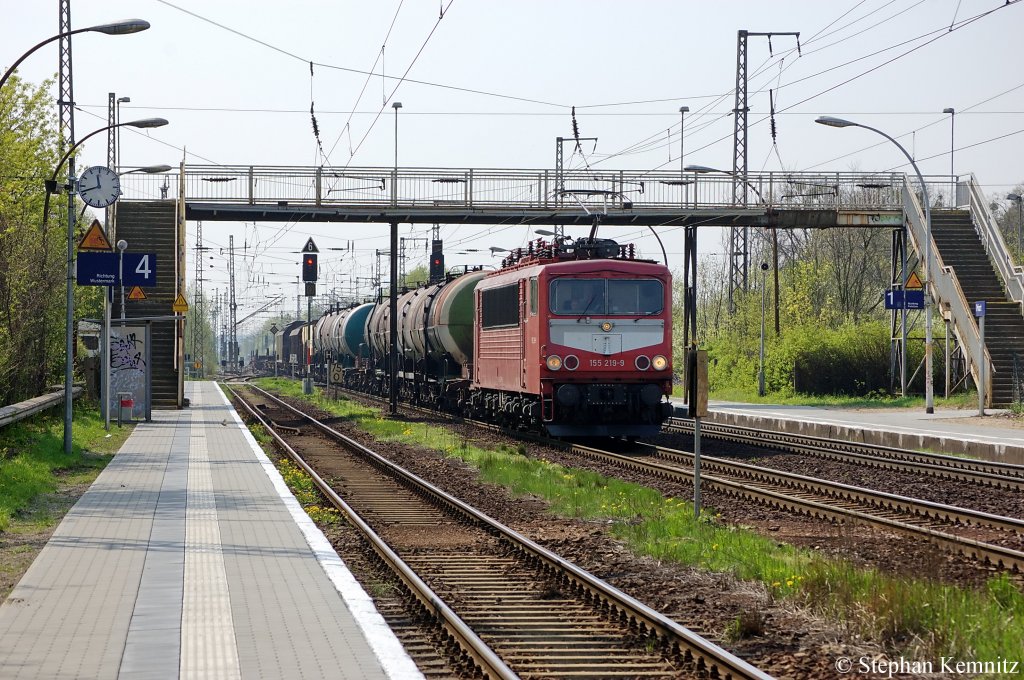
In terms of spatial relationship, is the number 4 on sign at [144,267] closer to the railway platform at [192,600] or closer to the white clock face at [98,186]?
the white clock face at [98,186]

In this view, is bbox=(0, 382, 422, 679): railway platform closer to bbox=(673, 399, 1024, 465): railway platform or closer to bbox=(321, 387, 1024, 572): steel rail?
bbox=(321, 387, 1024, 572): steel rail

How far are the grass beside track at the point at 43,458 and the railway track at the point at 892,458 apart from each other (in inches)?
514

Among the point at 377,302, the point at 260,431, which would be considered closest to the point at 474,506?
the point at 260,431

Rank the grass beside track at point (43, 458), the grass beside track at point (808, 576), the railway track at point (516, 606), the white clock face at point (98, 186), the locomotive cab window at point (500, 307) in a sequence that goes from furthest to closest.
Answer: the locomotive cab window at point (500, 307) < the white clock face at point (98, 186) < the grass beside track at point (43, 458) < the grass beside track at point (808, 576) < the railway track at point (516, 606)

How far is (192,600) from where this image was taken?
30.4 ft

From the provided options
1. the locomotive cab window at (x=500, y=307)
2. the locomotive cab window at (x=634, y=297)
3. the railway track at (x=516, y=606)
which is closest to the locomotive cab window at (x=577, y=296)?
the locomotive cab window at (x=634, y=297)

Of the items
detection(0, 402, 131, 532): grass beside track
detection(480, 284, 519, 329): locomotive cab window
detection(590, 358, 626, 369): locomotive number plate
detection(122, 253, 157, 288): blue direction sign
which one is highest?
detection(122, 253, 157, 288): blue direction sign

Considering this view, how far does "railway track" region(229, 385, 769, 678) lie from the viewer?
8.00m

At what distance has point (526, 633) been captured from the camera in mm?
9047

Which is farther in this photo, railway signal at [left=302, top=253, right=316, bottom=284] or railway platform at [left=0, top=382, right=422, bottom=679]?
railway signal at [left=302, top=253, right=316, bottom=284]

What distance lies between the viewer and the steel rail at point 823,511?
11594 mm

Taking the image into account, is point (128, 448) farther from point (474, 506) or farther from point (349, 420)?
point (349, 420)

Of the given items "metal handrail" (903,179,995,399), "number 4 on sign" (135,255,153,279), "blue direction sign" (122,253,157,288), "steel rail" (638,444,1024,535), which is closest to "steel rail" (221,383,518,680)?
"steel rail" (638,444,1024,535)

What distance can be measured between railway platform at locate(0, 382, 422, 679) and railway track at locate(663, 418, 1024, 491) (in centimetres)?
1034
